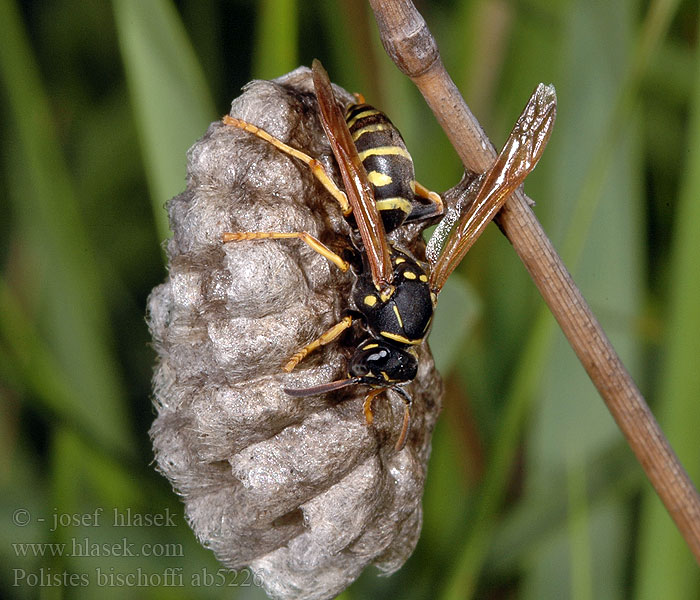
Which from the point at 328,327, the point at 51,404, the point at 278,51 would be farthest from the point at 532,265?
the point at 51,404

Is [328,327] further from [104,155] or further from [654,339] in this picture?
[104,155]

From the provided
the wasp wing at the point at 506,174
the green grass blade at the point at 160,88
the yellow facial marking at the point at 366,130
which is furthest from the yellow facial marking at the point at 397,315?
the green grass blade at the point at 160,88

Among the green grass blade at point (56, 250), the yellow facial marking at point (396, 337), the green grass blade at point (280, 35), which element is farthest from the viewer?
the green grass blade at point (56, 250)

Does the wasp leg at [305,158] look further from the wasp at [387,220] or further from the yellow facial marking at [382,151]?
the yellow facial marking at [382,151]

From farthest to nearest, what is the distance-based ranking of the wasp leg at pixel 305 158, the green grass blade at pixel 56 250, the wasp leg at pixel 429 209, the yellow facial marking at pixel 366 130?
the green grass blade at pixel 56 250, the wasp leg at pixel 429 209, the yellow facial marking at pixel 366 130, the wasp leg at pixel 305 158

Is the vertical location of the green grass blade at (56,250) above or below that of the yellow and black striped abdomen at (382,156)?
above

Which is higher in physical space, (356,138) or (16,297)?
(16,297)

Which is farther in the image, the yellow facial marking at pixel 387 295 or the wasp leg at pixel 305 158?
the yellow facial marking at pixel 387 295

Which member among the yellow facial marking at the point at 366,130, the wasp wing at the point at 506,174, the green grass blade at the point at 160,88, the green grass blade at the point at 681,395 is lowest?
the green grass blade at the point at 681,395
